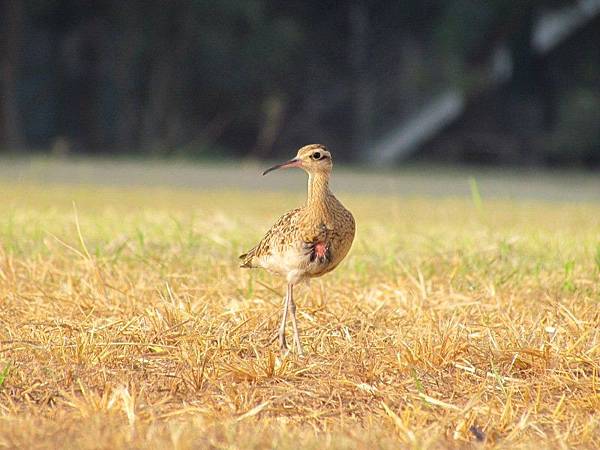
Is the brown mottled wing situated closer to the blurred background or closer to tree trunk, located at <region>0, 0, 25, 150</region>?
the blurred background

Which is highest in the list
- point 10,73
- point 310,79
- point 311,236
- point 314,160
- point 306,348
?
point 310,79

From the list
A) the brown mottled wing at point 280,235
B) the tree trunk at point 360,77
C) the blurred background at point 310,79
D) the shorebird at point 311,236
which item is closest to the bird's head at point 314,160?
the shorebird at point 311,236

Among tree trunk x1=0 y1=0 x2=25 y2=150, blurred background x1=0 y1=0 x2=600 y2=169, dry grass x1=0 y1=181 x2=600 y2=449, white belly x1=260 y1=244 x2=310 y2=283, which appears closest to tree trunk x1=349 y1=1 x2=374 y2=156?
blurred background x1=0 y1=0 x2=600 y2=169

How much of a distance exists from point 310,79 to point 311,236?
70.5ft

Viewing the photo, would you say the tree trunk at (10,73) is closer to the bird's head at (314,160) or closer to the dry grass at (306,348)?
the dry grass at (306,348)

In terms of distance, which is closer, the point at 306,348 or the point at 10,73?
the point at 306,348

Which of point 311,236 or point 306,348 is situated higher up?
point 311,236

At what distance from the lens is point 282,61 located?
23.6 meters

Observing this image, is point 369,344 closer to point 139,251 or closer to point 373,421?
point 373,421

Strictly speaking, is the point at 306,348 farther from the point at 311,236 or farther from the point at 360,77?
the point at 360,77

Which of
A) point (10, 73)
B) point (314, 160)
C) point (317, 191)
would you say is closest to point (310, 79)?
point (10, 73)

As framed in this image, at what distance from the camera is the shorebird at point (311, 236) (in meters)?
4.37

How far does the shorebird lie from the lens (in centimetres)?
437

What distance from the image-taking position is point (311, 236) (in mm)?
4363
